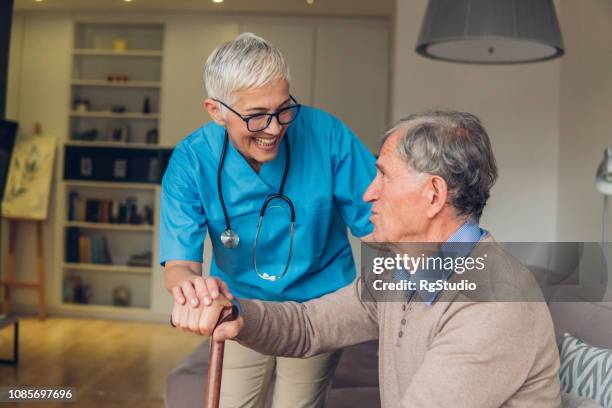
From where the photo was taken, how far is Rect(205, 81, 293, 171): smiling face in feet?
5.04

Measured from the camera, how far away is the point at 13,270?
6.38m

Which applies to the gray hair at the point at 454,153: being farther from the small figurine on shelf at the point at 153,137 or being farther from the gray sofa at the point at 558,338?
the small figurine on shelf at the point at 153,137

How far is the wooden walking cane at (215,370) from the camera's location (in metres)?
1.22

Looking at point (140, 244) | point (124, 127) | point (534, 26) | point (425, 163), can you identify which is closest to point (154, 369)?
point (140, 244)

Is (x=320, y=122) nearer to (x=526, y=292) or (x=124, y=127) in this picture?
(x=526, y=292)

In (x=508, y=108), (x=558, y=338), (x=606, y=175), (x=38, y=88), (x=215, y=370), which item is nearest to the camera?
(x=215, y=370)

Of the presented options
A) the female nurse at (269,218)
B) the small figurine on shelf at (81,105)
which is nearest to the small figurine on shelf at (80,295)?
the small figurine on shelf at (81,105)

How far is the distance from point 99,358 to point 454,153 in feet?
13.3

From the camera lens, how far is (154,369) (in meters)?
4.63

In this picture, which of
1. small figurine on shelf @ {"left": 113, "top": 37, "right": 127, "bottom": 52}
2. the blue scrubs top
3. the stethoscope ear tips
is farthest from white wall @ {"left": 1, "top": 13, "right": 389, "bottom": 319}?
the stethoscope ear tips

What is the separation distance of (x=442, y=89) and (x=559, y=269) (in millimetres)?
2165

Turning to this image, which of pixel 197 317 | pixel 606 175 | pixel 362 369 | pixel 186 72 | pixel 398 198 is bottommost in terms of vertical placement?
pixel 362 369

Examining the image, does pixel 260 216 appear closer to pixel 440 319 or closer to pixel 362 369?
pixel 440 319

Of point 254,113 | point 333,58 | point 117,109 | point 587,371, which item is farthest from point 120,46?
point 587,371
